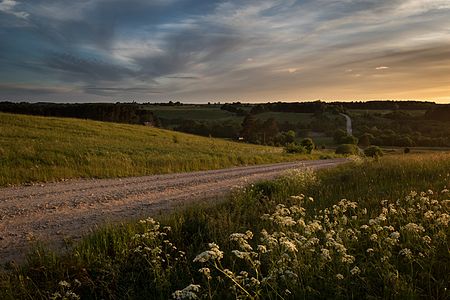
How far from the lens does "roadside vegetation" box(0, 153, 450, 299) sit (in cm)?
457

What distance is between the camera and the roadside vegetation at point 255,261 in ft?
15.0

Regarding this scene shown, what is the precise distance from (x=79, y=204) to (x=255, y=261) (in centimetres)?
863

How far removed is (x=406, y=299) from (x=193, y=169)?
63.1ft

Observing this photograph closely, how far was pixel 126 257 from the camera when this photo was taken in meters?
6.31

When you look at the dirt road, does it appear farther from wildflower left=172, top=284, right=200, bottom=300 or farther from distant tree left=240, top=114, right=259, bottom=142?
distant tree left=240, top=114, right=259, bottom=142

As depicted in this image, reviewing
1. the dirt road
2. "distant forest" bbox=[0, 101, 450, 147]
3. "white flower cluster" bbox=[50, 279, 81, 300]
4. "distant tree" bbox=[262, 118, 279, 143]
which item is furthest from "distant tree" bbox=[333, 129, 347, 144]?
"white flower cluster" bbox=[50, 279, 81, 300]

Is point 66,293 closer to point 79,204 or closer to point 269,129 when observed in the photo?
point 79,204

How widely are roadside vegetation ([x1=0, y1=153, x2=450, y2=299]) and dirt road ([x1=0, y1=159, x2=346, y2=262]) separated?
5.03 feet

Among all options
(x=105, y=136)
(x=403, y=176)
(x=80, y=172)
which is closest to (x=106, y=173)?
(x=80, y=172)

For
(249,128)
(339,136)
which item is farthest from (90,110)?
(339,136)

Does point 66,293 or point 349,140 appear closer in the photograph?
point 66,293

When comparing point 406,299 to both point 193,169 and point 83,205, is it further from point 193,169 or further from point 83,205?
point 193,169

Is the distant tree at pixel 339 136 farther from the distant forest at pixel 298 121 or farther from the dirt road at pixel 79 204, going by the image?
the dirt road at pixel 79 204

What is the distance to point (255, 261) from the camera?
4.29m
